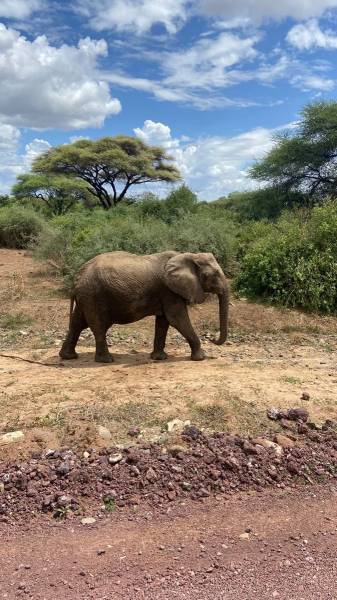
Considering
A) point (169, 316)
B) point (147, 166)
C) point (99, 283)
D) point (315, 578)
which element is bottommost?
point (315, 578)

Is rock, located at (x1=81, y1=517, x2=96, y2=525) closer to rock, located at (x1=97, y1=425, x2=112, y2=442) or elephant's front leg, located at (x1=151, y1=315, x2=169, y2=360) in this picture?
rock, located at (x1=97, y1=425, x2=112, y2=442)

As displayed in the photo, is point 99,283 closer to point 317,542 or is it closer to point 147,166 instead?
point 317,542

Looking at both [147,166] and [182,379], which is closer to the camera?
[182,379]

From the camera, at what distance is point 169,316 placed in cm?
711

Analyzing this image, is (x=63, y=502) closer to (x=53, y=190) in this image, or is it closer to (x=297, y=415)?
(x=297, y=415)

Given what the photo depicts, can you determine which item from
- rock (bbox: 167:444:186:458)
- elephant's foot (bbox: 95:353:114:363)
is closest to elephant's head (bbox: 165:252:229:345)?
elephant's foot (bbox: 95:353:114:363)

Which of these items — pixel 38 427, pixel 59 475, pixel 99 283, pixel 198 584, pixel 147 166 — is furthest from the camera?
pixel 147 166

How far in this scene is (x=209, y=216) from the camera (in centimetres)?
1650

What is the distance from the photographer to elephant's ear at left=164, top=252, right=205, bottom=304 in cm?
686

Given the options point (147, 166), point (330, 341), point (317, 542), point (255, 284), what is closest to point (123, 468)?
point (317, 542)

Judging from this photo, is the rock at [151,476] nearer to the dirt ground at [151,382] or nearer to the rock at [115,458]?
the rock at [115,458]

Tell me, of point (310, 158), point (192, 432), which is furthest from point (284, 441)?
point (310, 158)

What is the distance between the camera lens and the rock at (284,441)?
4.74 metres

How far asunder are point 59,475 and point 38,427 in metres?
→ 0.83
